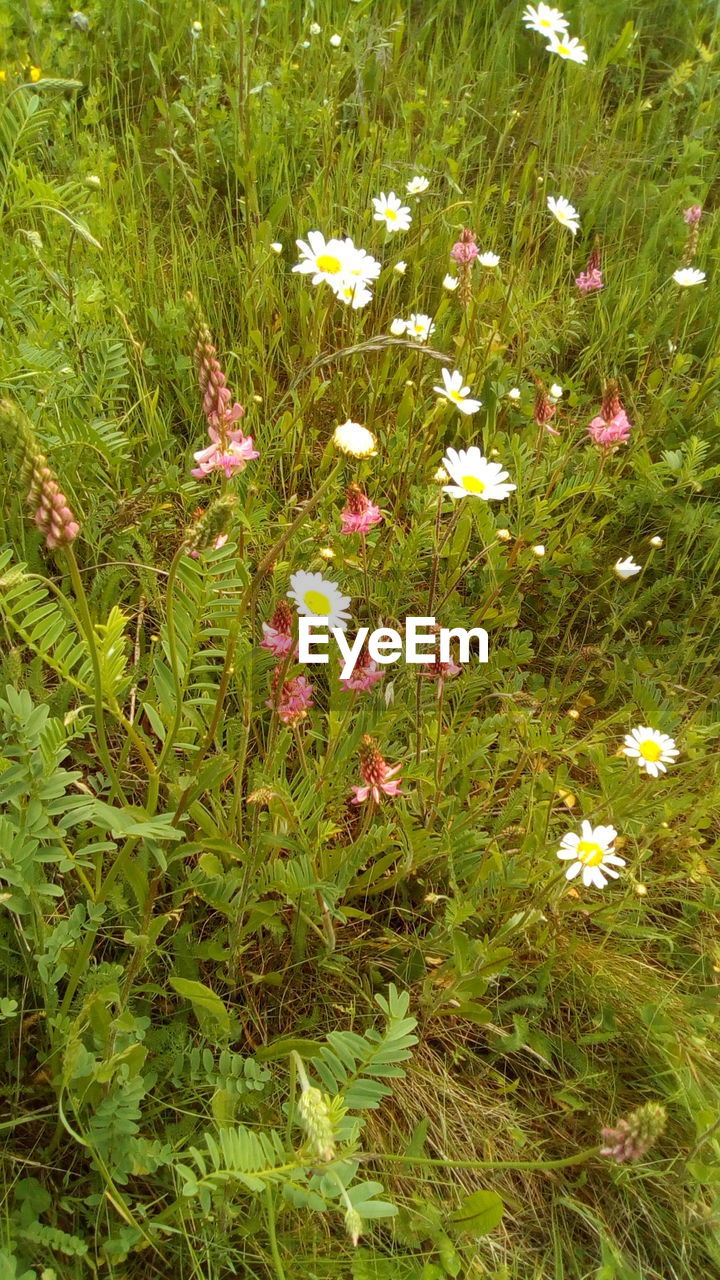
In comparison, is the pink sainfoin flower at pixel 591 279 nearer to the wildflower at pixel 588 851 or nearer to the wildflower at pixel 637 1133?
the wildflower at pixel 588 851

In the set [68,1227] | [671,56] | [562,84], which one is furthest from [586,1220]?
[671,56]

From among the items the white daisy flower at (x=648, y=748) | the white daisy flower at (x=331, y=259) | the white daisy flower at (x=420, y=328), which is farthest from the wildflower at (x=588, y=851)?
the white daisy flower at (x=420, y=328)

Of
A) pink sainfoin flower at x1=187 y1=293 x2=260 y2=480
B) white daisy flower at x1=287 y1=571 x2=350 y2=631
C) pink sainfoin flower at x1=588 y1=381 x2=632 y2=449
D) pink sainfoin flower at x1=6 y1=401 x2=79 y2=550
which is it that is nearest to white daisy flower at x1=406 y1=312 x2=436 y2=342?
pink sainfoin flower at x1=588 y1=381 x2=632 y2=449

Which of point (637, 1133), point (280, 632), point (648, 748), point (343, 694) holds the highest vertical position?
point (280, 632)

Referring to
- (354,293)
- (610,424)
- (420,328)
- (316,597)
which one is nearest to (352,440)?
(316,597)

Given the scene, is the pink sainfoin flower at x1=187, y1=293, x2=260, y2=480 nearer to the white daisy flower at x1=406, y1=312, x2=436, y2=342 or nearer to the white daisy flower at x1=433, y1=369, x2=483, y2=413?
the white daisy flower at x1=433, y1=369, x2=483, y2=413

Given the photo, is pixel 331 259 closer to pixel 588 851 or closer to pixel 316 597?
A: pixel 316 597

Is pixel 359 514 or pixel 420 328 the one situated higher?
pixel 420 328
